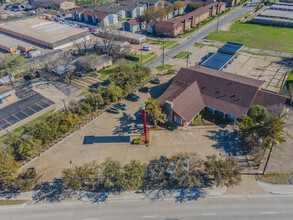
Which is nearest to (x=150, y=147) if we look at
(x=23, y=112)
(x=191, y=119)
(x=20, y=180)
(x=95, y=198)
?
(x=191, y=119)

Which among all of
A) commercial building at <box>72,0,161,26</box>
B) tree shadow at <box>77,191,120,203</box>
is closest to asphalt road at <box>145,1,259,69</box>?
commercial building at <box>72,0,161,26</box>

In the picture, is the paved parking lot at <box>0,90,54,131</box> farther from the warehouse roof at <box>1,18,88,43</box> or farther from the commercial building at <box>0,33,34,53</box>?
the warehouse roof at <box>1,18,88,43</box>

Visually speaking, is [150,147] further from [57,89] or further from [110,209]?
[57,89]

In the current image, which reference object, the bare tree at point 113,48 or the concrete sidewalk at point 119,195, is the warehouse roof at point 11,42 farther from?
the concrete sidewalk at point 119,195

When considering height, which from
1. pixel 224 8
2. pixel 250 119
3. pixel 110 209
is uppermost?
pixel 224 8

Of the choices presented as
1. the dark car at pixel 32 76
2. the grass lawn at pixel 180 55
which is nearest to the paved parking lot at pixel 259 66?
the grass lawn at pixel 180 55

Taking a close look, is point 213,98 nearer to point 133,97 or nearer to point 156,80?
point 156,80
